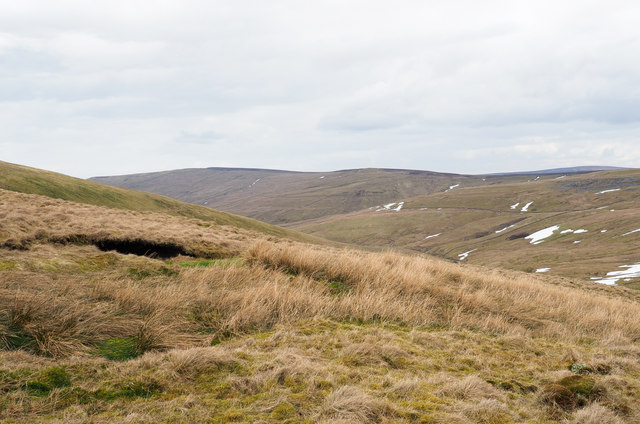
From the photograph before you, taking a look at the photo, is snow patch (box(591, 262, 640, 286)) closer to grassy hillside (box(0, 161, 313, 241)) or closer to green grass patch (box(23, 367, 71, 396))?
grassy hillside (box(0, 161, 313, 241))

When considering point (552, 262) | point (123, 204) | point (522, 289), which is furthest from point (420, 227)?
point (522, 289)

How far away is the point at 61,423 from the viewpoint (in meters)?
3.64

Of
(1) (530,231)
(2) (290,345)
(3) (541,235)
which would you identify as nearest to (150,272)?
(2) (290,345)

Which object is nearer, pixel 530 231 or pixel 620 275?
pixel 620 275

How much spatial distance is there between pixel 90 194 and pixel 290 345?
46.8 m

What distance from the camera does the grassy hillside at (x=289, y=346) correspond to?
4250mm

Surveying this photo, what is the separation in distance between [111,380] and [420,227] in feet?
557

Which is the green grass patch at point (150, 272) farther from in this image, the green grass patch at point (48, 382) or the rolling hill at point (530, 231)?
the rolling hill at point (530, 231)

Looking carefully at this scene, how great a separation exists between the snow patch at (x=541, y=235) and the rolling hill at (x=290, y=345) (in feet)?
407

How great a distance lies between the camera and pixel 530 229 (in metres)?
136

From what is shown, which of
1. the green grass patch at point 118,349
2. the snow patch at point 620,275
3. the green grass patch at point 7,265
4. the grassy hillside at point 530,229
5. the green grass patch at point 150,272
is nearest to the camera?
the green grass patch at point 118,349

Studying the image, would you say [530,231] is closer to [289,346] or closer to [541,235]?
[541,235]

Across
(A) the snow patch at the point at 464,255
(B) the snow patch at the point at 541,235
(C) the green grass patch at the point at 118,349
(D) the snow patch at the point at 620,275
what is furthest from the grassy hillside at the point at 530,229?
(C) the green grass patch at the point at 118,349

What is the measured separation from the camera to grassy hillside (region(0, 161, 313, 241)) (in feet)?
133
